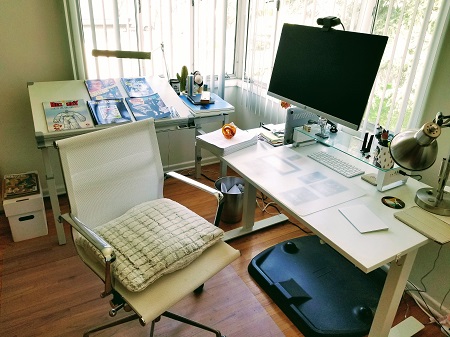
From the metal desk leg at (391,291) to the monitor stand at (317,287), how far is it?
244mm

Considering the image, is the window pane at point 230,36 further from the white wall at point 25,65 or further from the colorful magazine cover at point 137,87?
the white wall at point 25,65

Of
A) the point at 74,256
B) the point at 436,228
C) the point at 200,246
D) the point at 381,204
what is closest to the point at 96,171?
the point at 200,246

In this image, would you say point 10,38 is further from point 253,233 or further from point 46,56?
point 253,233

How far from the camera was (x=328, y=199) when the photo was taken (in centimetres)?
150

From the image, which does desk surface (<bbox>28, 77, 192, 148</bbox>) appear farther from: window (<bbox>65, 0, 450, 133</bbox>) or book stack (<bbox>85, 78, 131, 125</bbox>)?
window (<bbox>65, 0, 450, 133</bbox>)

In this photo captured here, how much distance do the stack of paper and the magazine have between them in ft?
3.81

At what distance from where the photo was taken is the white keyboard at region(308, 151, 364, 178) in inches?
67.0

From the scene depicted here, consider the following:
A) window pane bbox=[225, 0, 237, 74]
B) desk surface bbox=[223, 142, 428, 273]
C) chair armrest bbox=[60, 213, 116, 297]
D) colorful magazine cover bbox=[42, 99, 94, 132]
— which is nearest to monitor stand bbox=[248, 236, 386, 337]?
desk surface bbox=[223, 142, 428, 273]

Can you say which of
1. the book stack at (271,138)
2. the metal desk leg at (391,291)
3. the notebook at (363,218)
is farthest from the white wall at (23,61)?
the metal desk leg at (391,291)

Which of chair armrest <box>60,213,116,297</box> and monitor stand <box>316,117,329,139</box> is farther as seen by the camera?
monitor stand <box>316,117,329,139</box>

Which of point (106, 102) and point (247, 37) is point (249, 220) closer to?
point (106, 102)

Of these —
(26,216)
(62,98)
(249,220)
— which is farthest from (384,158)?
(26,216)

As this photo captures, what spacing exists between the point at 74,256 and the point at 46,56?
4.46 ft

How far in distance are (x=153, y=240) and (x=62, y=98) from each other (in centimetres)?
128
